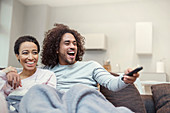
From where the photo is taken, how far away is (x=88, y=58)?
4.94 meters

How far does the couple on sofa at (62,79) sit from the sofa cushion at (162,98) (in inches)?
16.4

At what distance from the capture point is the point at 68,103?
876 millimetres

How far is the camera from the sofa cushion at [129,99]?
1.48m

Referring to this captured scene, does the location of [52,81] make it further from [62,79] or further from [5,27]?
[5,27]

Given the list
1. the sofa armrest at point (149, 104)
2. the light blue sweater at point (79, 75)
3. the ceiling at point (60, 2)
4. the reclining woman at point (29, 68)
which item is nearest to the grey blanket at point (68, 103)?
the reclining woman at point (29, 68)

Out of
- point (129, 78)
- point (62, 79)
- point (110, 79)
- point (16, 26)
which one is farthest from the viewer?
point (16, 26)

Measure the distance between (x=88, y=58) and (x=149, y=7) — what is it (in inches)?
74.3

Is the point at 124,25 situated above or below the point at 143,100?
above

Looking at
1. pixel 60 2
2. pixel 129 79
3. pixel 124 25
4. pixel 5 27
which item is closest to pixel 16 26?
pixel 5 27

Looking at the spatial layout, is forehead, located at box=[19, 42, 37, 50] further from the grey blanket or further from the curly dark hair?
the grey blanket

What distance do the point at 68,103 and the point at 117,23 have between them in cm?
420

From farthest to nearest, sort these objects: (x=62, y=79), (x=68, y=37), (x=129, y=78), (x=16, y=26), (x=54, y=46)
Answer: (x=16, y=26)
(x=54, y=46)
(x=68, y=37)
(x=62, y=79)
(x=129, y=78)

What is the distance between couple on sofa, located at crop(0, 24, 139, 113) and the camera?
0.85 m

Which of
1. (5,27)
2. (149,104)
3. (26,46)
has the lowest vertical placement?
(149,104)
